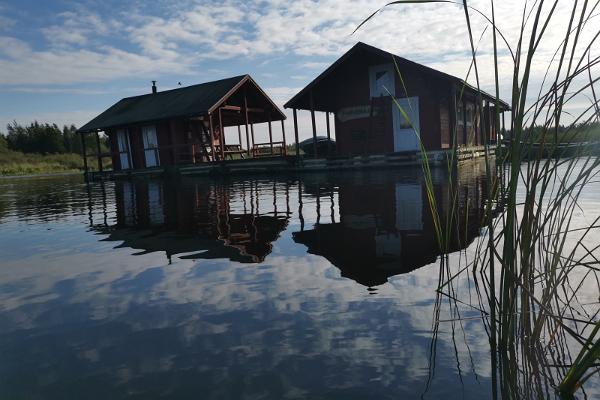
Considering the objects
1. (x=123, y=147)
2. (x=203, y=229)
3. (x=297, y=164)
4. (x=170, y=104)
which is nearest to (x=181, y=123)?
(x=170, y=104)

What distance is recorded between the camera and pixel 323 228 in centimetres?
552

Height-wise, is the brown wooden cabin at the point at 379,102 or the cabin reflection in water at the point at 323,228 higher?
the brown wooden cabin at the point at 379,102

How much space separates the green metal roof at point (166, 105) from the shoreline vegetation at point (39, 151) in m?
29.7

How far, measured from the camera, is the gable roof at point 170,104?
2125 centimetres

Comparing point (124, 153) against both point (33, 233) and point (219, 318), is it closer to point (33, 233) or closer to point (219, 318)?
point (33, 233)

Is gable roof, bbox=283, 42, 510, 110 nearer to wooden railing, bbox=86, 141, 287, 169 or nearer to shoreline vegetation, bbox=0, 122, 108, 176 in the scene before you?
wooden railing, bbox=86, 141, 287, 169

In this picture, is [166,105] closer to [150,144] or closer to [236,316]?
[150,144]

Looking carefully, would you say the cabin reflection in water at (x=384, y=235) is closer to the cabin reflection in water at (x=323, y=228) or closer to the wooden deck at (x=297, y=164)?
the cabin reflection in water at (x=323, y=228)

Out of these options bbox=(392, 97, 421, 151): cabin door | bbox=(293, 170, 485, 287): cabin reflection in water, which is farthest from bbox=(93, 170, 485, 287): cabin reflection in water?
bbox=(392, 97, 421, 151): cabin door

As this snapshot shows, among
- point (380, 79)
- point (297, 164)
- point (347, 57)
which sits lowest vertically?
point (297, 164)

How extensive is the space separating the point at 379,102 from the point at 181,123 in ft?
37.4

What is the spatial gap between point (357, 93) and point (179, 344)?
17.8 metres

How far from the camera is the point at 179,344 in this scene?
7.70ft

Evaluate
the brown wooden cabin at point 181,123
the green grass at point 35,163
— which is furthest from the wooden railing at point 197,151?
the green grass at point 35,163
